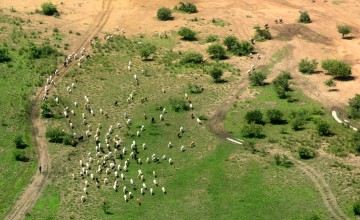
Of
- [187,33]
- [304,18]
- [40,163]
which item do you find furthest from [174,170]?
[304,18]

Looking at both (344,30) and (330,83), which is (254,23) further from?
(330,83)

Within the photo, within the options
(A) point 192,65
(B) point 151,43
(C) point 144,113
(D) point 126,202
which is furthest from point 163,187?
(B) point 151,43

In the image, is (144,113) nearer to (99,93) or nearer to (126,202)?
(99,93)

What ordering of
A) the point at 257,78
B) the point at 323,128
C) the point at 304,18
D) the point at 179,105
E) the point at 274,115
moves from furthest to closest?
the point at 304,18, the point at 257,78, the point at 179,105, the point at 274,115, the point at 323,128

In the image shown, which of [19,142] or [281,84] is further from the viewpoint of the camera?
[281,84]

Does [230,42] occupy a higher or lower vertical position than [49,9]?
lower

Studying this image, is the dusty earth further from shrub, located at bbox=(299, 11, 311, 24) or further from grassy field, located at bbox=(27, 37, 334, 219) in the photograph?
grassy field, located at bbox=(27, 37, 334, 219)

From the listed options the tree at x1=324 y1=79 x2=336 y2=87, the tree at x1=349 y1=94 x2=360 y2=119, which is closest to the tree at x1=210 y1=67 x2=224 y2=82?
the tree at x1=324 y1=79 x2=336 y2=87
